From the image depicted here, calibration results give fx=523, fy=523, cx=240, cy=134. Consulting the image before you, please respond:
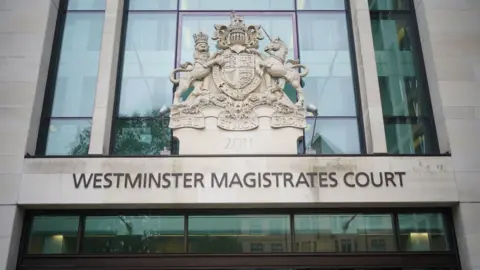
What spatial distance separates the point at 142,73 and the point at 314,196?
19.6 ft

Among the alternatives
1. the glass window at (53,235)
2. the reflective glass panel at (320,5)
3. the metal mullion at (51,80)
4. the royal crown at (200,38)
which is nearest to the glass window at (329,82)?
the reflective glass panel at (320,5)

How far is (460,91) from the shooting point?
13289mm

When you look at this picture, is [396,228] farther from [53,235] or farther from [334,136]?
[53,235]

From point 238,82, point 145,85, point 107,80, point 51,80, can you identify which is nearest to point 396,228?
point 238,82

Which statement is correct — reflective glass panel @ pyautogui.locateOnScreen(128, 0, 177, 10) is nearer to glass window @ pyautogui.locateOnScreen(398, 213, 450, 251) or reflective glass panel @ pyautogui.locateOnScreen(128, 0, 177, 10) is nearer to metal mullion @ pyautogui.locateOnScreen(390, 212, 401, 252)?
metal mullion @ pyautogui.locateOnScreen(390, 212, 401, 252)

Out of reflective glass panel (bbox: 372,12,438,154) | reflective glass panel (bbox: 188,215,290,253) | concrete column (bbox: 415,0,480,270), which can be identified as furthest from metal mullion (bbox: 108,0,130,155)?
concrete column (bbox: 415,0,480,270)

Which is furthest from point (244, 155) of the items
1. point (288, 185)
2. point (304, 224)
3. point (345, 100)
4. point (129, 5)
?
point (129, 5)

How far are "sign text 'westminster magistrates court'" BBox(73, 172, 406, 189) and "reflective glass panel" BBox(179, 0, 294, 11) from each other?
573cm

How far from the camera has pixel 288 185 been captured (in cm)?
1237

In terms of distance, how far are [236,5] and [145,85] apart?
3.80m

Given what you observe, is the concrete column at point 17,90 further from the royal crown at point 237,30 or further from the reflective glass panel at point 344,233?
the reflective glass panel at point 344,233

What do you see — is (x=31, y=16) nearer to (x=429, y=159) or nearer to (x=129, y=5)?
(x=129, y=5)

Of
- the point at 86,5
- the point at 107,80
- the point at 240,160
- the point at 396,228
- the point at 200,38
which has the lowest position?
the point at 396,228

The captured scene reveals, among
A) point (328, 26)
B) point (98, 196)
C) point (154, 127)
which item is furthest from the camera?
point (328, 26)
